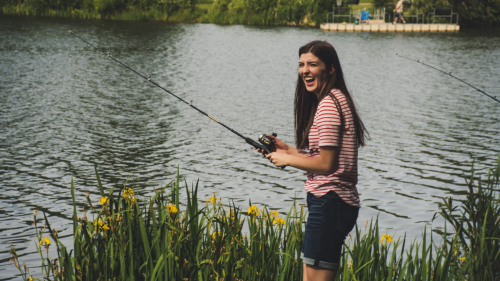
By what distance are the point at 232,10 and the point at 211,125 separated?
128ft

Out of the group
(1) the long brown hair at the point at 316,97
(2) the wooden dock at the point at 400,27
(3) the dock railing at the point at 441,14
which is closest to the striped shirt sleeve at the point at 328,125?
(1) the long brown hair at the point at 316,97

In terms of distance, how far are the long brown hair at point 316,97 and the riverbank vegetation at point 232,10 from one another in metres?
47.3

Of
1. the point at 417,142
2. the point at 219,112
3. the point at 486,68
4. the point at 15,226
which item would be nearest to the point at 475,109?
the point at 417,142

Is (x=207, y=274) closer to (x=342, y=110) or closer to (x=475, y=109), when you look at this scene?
(x=342, y=110)

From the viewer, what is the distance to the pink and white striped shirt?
11.1 ft

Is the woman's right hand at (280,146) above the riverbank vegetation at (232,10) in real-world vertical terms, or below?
below

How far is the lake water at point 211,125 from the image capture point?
947cm

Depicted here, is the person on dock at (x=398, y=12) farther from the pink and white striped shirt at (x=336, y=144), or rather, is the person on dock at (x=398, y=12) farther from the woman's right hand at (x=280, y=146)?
the pink and white striped shirt at (x=336, y=144)

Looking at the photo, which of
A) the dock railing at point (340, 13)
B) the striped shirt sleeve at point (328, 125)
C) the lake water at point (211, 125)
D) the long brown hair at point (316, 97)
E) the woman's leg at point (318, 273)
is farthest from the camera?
the dock railing at point (340, 13)

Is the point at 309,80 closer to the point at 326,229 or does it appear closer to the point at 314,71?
the point at 314,71

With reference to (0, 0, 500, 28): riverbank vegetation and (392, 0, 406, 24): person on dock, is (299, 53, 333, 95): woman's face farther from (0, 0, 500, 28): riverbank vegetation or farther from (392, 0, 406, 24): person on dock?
(0, 0, 500, 28): riverbank vegetation

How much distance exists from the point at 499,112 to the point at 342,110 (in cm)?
1399

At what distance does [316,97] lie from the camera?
3855 mm

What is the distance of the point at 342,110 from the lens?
343 centimetres
